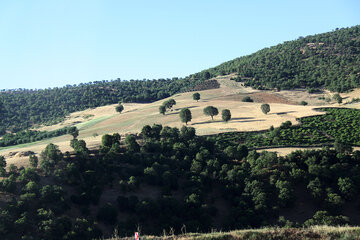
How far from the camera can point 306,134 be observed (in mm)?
78438

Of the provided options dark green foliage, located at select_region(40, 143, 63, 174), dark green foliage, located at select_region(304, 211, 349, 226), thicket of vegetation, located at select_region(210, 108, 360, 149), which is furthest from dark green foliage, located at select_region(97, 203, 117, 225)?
thicket of vegetation, located at select_region(210, 108, 360, 149)

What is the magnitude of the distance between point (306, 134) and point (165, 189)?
1698 inches

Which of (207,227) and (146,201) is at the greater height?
(146,201)

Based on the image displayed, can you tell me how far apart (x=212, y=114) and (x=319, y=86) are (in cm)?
7923

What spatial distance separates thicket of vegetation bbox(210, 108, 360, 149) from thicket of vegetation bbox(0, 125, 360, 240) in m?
10.5

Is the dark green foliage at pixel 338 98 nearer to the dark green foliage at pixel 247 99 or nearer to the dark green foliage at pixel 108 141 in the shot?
the dark green foliage at pixel 247 99

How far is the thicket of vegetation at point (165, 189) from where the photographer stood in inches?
1706

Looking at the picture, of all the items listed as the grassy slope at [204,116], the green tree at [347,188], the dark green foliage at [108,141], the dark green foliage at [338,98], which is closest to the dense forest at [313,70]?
the grassy slope at [204,116]

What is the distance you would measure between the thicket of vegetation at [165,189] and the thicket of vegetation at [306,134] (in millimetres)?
10451

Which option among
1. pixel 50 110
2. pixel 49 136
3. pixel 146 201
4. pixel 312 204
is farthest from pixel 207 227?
pixel 50 110

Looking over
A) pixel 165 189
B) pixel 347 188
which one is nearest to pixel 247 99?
pixel 347 188

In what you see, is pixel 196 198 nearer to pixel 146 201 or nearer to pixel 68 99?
pixel 146 201

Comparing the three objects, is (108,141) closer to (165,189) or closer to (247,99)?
(165,189)

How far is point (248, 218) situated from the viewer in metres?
47.3
